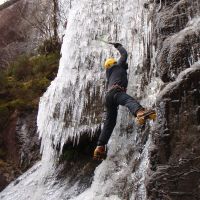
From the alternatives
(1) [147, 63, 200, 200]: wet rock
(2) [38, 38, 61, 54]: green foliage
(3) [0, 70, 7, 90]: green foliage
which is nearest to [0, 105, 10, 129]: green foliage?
(3) [0, 70, 7, 90]: green foliage

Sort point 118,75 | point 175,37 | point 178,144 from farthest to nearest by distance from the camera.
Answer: point 118,75, point 175,37, point 178,144

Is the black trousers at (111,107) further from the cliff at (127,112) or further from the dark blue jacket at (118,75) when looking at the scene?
the cliff at (127,112)

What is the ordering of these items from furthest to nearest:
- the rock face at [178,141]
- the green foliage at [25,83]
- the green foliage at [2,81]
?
the green foliage at [2,81], the green foliage at [25,83], the rock face at [178,141]

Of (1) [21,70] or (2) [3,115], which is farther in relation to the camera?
(1) [21,70]

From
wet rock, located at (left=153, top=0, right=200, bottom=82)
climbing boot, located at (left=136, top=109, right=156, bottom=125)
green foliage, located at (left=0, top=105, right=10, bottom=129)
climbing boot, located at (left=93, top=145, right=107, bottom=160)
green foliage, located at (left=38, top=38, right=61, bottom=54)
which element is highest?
green foliage, located at (left=38, top=38, right=61, bottom=54)

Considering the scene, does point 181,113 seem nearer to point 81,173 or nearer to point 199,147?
point 199,147

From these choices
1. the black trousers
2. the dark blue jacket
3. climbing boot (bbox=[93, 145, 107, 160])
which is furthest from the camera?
the dark blue jacket

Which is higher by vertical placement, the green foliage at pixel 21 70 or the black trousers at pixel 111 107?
the green foliage at pixel 21 70

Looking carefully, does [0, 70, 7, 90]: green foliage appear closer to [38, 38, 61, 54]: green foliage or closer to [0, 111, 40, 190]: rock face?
[0, 111, 40, 190]: rock face

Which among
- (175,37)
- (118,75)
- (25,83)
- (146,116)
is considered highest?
(25,83)

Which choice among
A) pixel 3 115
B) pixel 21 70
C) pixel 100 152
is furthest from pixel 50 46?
pixel 100 152

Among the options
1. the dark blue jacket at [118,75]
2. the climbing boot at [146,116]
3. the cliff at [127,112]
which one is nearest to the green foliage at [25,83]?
the cliff at [127,112]

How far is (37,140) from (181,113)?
22.2 feet

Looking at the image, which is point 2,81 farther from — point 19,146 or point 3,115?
point 19,146
